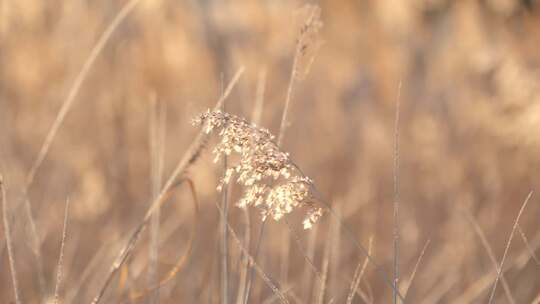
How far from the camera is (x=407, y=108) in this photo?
2.22 meters

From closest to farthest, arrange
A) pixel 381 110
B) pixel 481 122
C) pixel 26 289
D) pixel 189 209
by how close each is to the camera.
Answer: pixel 26 289
pixel 189 209
pixel 481 122
pixel 381 110

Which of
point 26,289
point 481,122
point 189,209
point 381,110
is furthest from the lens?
point 381,110

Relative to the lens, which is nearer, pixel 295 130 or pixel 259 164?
pixel 259 164

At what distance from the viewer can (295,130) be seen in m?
2.03

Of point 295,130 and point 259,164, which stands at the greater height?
point 295,130

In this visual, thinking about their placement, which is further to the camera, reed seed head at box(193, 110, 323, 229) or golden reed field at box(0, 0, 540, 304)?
golden reed field at box(0, 0, 540, 304)

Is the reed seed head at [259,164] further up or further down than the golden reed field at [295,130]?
further down

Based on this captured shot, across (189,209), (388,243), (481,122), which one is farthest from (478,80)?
(189,209)

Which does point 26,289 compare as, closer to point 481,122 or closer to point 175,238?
point 175,238

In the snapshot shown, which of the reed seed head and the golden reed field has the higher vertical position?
the golden reed field

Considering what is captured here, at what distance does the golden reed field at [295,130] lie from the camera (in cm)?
149

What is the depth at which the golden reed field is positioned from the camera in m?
1.49

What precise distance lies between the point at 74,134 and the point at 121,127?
4.6 inches

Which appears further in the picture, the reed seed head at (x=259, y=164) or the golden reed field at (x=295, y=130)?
the golden reed field at (x=295, y=130)
